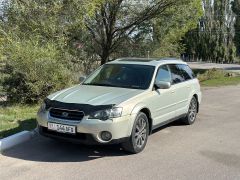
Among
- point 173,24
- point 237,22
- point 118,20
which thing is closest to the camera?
point 118,20

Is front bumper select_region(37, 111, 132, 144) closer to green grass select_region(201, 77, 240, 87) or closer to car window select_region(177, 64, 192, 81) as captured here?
car window select_region(177, 64, 192, 81)

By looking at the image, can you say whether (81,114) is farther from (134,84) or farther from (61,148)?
(134,84)

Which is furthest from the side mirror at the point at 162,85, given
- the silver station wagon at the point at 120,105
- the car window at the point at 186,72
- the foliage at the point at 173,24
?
the foliage at the point at 173,24

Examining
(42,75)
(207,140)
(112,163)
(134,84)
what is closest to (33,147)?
(112,163)

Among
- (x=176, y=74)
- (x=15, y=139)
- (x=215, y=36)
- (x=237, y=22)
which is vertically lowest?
(x=15, y=139)

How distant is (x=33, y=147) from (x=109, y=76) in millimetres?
2026

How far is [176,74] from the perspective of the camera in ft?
29.8

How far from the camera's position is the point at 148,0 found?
18.7 meters

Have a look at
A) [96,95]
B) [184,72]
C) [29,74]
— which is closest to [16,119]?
[29,74]

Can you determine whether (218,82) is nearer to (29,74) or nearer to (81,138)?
(29,74)

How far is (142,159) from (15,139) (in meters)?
2.30

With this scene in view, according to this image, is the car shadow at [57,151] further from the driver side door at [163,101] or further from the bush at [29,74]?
the bush at [29,74]

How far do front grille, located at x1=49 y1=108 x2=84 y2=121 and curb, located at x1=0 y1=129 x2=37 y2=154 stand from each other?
3.13 feet

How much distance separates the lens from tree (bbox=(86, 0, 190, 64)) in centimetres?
1842
